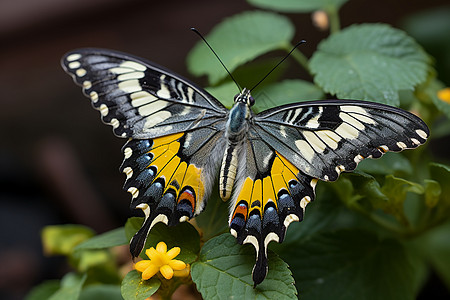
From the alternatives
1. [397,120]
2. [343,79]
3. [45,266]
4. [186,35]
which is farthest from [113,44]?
[397,120]

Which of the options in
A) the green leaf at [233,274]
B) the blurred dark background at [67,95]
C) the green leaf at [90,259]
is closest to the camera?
the green leaf at [233,274]

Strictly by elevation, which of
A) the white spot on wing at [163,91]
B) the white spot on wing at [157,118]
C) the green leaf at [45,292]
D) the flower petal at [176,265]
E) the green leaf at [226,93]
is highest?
→ the white spot on wing at [163,91]

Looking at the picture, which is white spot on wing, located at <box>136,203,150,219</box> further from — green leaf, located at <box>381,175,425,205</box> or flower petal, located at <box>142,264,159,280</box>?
green leaf, located at <box>381,175,425,205</box>

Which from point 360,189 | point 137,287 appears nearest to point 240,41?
point 360,189

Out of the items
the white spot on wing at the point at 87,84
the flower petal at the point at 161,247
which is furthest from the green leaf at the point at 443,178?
the white spot on wing at the point at 87,84

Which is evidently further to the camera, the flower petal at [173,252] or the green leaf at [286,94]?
the green leaf at [286,94]

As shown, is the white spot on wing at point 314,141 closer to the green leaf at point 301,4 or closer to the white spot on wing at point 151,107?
the white spot on wing at point 151,107

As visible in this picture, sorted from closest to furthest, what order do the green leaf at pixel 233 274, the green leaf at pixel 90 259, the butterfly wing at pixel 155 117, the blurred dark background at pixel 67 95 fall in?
the green leaf at pixel 233 274, the butterfly wing at pixel 155 117, the green leaf at pixel 90 259, the blurred dark background at pixel 67 95
